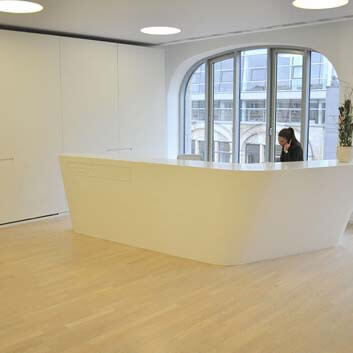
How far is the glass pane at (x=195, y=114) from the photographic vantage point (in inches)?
332

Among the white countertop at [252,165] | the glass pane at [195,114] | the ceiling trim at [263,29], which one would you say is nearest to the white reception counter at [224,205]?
the white countertop at [252,165]

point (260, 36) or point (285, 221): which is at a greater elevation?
point (260, 36)

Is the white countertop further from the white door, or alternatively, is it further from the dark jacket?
the white door

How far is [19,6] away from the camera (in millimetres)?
4926

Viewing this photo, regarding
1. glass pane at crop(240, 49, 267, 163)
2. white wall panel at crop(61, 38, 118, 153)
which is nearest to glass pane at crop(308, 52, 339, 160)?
glass pane at crop(240, 49, 267, 163)

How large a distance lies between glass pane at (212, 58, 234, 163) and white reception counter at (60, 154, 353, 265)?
129 inches

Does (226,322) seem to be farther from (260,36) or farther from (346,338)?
(260,36)

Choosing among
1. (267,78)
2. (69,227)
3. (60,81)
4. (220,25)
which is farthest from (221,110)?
(69,227)

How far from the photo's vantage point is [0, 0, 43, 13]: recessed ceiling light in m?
4.80

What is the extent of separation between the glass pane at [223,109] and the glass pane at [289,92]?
90 centimetres

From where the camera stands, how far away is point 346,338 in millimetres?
3189

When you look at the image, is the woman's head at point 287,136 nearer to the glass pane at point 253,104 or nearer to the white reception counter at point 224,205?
the white reception counter at point 224,205

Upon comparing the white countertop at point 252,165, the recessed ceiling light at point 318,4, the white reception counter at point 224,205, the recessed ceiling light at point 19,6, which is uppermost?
the recessed ceiling light at point 19,6

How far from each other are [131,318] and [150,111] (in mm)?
4836
